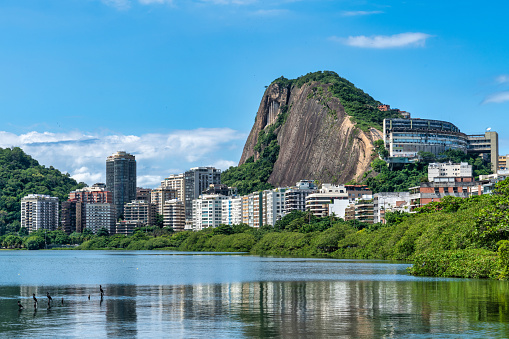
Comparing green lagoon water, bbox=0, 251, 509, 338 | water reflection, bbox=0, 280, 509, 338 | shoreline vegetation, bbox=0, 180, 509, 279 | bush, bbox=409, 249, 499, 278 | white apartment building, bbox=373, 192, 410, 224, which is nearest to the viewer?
green lagoon water, bbox=0, 251, 509, 338

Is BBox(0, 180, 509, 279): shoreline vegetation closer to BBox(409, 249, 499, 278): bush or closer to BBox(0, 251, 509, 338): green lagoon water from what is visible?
BBox(409, 249, 499, 278): bush

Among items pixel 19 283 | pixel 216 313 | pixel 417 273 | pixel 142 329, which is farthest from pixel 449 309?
pixel 19 283

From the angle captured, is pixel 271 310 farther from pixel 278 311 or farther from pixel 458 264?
pixel 458 264

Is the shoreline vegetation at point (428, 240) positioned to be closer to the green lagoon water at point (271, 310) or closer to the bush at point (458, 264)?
the bush at point (458, 264)

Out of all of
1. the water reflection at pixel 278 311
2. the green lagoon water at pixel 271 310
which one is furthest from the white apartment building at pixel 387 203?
the water reflection at pixel 278 311

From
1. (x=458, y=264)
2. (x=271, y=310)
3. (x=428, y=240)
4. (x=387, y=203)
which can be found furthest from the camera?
(x=387, y=203)

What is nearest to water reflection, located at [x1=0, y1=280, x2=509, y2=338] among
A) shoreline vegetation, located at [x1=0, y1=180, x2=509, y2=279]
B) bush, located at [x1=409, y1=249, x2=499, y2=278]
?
bush, located at [x1=409, y1=249, x2=499, y2=278]

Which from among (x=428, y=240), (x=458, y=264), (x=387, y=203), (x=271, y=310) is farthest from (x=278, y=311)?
(x=387, y=203)
